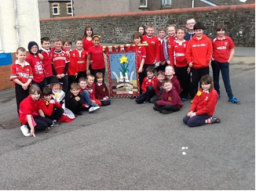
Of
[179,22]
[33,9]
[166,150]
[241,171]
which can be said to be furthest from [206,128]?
[179,22]

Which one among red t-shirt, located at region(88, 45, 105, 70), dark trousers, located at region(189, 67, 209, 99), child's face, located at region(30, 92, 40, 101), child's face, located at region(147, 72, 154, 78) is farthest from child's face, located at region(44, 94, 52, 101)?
dark trousers, located at region(189, 67, 209, 99)

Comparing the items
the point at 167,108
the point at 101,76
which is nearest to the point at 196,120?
the point at 167,108

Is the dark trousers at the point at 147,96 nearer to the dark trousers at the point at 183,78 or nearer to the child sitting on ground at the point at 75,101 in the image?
the dark trousers at the point at 183,78

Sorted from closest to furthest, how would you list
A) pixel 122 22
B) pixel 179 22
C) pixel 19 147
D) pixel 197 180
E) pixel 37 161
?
1. pixel 197 180
2. pixel 37 161
3. pixel 19 147
4. pixel 179 22
5. pixel 122 22

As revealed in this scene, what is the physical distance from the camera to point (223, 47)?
6762 mm

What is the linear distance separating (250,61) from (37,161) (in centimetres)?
1079

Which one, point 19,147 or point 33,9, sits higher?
point 33,9

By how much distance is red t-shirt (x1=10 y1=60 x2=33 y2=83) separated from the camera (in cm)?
568

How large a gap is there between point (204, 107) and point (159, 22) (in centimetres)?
1512

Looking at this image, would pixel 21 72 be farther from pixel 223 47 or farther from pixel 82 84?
pixel 223 47

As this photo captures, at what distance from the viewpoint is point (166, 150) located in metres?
4.46

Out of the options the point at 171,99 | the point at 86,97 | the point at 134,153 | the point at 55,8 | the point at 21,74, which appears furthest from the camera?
the point at 55,8

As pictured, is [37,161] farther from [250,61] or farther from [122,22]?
[122,22]

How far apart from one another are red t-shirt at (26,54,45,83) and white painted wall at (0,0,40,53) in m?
3.25
